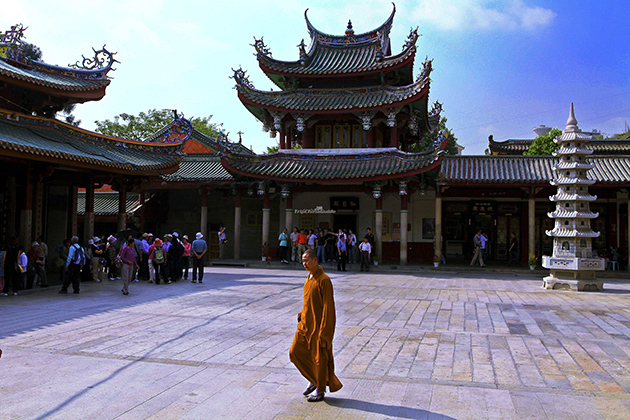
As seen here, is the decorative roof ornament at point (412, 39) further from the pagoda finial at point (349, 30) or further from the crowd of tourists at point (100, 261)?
the crowd of tourists at point (100, 261)

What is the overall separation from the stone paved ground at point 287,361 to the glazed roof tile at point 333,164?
8.48m

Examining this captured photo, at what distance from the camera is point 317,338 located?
15.9ft

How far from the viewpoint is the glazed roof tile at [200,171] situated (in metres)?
22.8

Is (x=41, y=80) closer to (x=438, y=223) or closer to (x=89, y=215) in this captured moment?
(x=89, y=215)

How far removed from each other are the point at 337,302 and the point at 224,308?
2630 mm

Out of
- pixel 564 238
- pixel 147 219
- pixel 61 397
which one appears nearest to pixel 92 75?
pixel 147 219

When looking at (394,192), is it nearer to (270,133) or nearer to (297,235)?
(297,235)

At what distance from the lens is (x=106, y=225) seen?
2627cm

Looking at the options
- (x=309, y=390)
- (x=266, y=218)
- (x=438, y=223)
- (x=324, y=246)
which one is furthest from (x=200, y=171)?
(x=309, y=390)

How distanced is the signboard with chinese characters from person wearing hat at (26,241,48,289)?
12968 mm

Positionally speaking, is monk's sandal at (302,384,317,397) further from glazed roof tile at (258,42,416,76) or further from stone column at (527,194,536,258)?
glazed roof tile at (258,42,416,76)

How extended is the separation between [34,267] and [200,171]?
11.8 m

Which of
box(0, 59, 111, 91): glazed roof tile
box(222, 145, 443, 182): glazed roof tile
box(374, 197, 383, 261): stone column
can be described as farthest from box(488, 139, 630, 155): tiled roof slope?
box(0, 59, 111, 91): glazed roof tile

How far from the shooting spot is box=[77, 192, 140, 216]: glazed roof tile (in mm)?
25062
